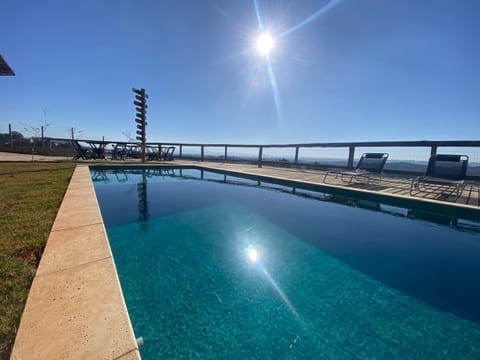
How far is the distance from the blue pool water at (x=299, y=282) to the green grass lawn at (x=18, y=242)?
0.61 metres

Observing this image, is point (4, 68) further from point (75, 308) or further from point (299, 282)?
point (299, 282)

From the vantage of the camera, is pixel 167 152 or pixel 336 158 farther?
pixel 167 152

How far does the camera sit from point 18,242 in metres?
1.62

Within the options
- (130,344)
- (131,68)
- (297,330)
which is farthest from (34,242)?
(131,68)

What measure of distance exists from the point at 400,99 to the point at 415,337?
10.0 m

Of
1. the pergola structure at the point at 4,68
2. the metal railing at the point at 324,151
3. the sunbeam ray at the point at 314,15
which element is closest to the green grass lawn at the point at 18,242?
the metal railing at the point at 324,151

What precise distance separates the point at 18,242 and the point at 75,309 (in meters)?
1.24

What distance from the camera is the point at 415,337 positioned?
1.25m

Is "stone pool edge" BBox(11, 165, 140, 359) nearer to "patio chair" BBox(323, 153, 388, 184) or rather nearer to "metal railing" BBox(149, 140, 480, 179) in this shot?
"patio chair" BBox(323, 153, 388, 184)

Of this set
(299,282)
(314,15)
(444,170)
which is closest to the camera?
(299,282)

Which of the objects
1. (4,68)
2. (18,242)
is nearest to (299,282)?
(18,242)

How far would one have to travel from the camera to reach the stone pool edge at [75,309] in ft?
2.51

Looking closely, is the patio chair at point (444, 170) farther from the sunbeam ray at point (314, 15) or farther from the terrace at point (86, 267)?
the sunbeam ray at point (314, 15)

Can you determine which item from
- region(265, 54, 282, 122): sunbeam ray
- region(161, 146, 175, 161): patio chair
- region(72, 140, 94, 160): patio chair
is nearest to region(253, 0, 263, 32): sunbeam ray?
region(265, 54, 282, 122): sunbeam ray
